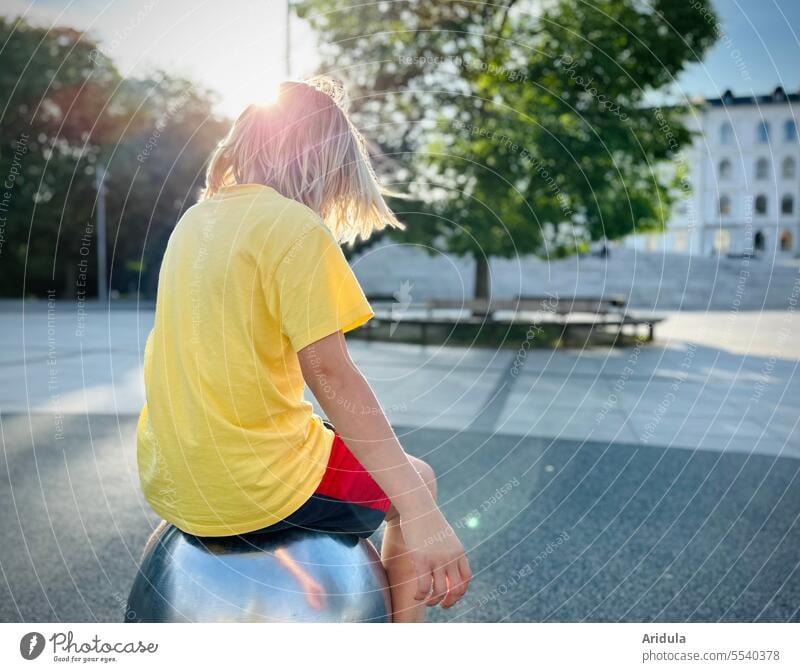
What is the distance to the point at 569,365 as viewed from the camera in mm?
11148

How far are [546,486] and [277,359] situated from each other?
3776mm

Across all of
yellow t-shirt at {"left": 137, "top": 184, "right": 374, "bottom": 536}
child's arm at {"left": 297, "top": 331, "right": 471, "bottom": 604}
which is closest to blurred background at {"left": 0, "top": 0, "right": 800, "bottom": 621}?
yellow t-shirt at {"left": 137, "top": 184, "right": 374, "bottom": 536}

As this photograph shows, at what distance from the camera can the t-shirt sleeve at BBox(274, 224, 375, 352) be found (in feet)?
5.01

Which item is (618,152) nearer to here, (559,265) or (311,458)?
(311,458)

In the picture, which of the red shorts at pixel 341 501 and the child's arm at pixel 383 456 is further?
the red shorts at pixel 341 501

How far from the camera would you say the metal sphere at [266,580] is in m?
1.91

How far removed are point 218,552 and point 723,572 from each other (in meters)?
2.70

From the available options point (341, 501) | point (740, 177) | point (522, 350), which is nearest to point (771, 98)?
point (341, 501)

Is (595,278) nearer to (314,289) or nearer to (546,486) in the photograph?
(546,486)

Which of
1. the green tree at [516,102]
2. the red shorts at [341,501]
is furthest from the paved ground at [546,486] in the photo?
the green tree at [516,102]

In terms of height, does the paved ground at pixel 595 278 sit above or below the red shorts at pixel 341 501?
below

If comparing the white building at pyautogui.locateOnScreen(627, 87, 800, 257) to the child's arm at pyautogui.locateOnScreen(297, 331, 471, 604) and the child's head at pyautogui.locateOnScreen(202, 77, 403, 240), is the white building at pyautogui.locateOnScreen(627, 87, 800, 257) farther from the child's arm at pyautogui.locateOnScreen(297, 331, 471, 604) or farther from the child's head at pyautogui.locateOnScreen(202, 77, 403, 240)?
the child's arm at pyautogui.locateOnScreen(297, 331, 471, 604)

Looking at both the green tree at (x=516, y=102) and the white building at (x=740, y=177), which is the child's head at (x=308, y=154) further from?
the green tree at (x=516, y=102)

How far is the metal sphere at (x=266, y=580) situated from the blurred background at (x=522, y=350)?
103 cm
